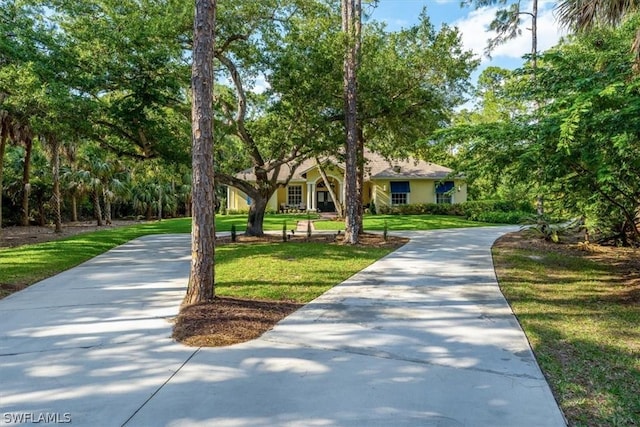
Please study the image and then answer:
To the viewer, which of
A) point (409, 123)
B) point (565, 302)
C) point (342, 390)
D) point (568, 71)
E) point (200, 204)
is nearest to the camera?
point (342, 390)

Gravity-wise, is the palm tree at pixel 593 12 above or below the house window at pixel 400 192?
above

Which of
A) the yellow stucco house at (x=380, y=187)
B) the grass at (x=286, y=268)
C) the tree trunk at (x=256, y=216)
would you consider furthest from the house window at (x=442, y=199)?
the grass at (x=286, y=268)

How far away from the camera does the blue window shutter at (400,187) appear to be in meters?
30.0

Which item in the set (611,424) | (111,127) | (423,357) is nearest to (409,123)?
(111,127)

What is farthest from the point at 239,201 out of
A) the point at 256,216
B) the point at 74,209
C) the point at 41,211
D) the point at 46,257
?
the point at 46,257

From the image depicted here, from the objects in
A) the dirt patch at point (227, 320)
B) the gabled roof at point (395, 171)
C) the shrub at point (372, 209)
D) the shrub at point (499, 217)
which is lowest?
the dirt patch at point (227, 320)

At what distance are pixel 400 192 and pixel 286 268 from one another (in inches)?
856

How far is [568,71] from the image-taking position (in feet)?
24.3

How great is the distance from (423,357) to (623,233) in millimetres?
11636

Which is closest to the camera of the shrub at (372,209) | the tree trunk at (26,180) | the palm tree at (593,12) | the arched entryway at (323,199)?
the palm tree at (593,12)

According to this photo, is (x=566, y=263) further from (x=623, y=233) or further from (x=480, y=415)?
(x=480, y=415)

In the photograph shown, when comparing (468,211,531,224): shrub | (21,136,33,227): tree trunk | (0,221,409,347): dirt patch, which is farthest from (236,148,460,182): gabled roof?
(0,221,409,347): dirt patch

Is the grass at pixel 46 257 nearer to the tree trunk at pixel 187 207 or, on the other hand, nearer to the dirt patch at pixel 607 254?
the dirt patch at pixel 607 254

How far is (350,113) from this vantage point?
13.5m
